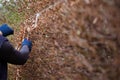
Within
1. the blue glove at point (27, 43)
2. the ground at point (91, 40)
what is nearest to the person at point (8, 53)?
the blue glove at point (27, 43)

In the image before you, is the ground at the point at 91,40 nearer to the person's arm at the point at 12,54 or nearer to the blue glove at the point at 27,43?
the person's arm at the point at 12,54

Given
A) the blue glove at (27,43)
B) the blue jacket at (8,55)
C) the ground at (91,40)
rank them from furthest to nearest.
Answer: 1. the blue glove at (27,43)
2. the blue jacket at (8,55)
3. the ground at (91,40)

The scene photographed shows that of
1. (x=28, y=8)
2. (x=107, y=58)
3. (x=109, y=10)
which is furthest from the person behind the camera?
(x=28, y=8)

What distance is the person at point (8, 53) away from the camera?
450cm

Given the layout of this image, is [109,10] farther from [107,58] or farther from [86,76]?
[86,76]

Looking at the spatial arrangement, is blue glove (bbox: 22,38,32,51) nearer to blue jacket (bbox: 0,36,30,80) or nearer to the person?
the person

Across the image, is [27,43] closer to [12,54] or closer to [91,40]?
[12,54]

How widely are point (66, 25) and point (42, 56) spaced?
1.88 meters

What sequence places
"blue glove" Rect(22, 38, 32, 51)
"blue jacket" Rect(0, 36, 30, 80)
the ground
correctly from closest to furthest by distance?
the ground
"blue jacket" Rect(0, 36, 30, 80)
"blue glove" Rect(22, 38, 32, 51)

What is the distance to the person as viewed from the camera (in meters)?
4.50

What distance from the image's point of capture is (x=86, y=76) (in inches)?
125

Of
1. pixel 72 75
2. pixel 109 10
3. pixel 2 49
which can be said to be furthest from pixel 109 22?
pixel 2 49

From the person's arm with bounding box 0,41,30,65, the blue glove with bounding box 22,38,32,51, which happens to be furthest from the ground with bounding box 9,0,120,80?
the blue glove with bounding box 22,38,32,51

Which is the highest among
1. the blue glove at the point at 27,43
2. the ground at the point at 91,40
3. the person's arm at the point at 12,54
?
the ground at the point at 91,40
